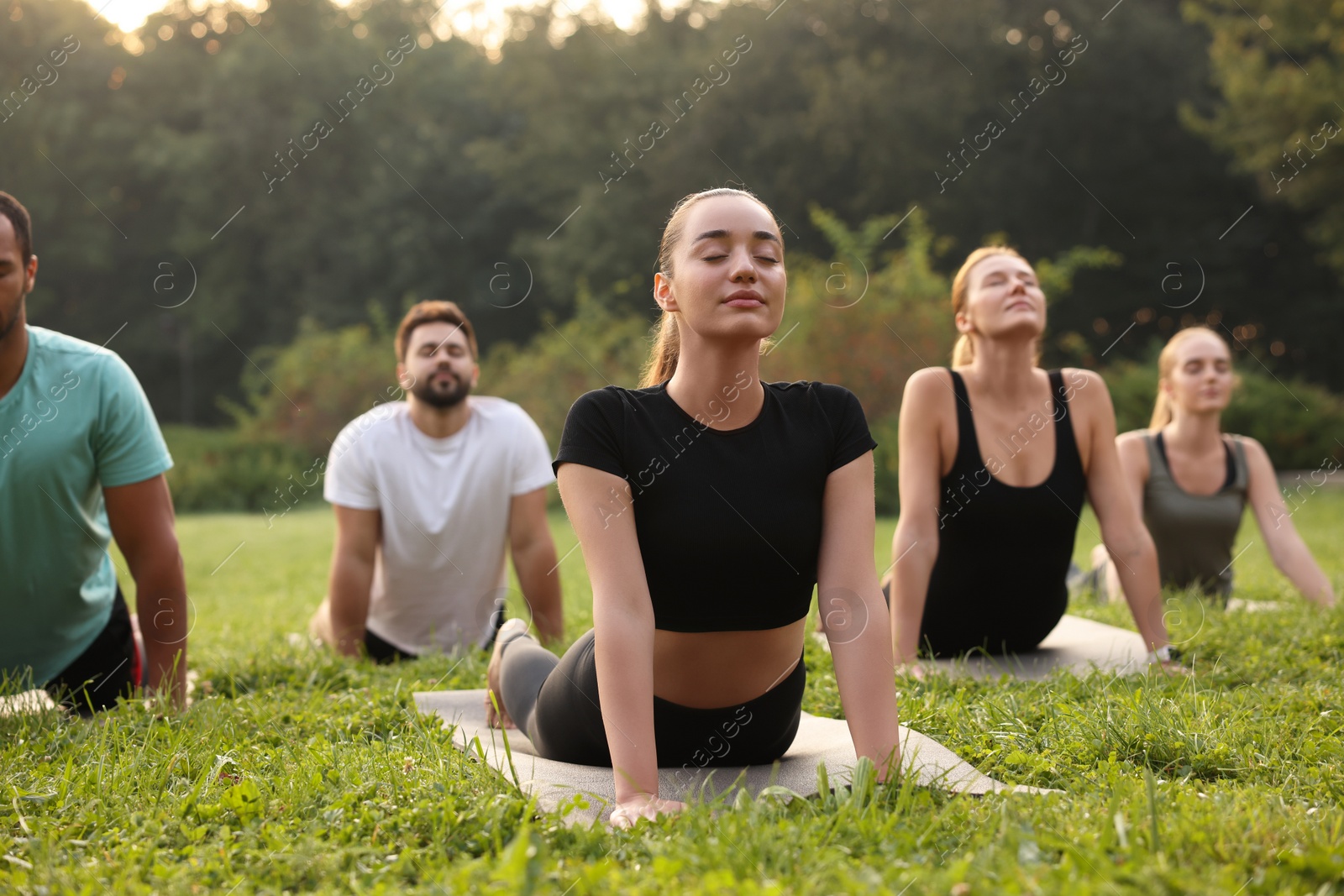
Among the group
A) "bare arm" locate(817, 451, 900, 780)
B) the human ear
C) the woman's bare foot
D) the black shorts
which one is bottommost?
the black shorts

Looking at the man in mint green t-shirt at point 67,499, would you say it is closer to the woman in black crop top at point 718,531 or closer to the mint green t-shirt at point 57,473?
the mint green t-shirt at point 57,473

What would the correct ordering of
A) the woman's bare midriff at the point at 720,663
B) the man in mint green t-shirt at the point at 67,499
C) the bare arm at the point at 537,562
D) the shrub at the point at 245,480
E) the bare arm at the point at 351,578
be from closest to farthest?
1. the woman's bare midriff at the point at 720,663
2. the man in mint green t-shirt at the point at 67,499
3. the bare arm at the point at 351,578
4. the bare arm at the point at 537,562
5. the shrub at the point at 245,480

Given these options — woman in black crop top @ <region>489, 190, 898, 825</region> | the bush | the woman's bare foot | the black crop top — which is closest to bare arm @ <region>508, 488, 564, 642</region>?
the woman's bare foot

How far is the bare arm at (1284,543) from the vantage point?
5766 millimetres

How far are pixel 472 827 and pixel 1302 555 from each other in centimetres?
510

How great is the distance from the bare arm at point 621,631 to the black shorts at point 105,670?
234cm

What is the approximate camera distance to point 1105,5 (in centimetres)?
2741

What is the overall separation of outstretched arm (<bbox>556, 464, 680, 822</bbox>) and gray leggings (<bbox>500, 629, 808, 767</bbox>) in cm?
29

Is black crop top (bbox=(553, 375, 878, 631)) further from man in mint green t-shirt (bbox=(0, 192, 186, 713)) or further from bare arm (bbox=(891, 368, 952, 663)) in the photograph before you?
man in mint green t-shirt (bbox=(0, 192, 186, 713))

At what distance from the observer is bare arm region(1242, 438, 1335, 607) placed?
18.9 feet

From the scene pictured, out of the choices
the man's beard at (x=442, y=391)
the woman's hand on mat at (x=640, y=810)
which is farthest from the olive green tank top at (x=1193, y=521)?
the woman's hand on mat at (x=640, y=810)

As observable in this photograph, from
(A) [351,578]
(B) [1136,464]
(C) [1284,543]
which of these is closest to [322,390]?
(A) [351,578]

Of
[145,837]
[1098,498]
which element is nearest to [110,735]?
[145,837]

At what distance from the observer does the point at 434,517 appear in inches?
216
